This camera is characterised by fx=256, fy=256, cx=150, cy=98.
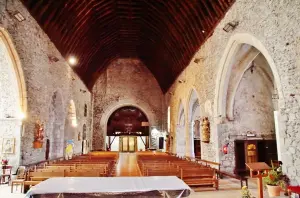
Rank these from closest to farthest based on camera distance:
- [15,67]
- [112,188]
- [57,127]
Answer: [112,188] < [15,67] < [57,127]

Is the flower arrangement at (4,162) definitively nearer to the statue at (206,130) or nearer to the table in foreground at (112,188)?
the table in foreground at (112,188)

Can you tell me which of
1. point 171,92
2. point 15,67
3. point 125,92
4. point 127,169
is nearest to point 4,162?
point 15,67

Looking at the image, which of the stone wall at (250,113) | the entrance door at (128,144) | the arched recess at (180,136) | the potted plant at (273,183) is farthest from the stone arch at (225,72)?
the entrance door at (128,144)

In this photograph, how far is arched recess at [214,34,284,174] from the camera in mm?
8305

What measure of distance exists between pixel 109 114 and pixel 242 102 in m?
13.0

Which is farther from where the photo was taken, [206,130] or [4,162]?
[206,130]

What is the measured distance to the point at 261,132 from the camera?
30.2ft

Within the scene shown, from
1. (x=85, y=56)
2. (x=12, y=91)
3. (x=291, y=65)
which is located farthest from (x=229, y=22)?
(x=85, y=56)

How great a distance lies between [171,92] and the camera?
701 inches

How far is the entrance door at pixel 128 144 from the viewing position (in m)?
22.5

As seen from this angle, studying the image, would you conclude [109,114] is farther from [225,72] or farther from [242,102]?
[225,72]

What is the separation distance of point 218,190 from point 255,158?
3.90 meters

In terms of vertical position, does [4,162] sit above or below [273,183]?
above

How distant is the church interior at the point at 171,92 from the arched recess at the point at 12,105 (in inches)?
1.2
